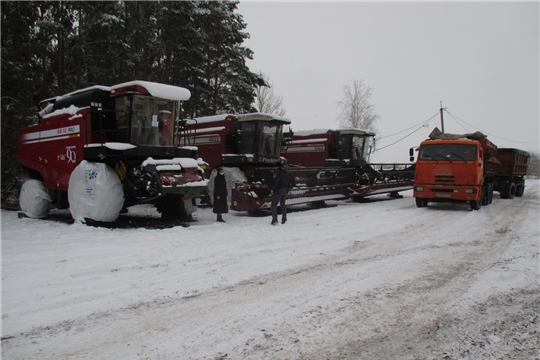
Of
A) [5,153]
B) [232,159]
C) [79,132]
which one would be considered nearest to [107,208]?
[79,132]

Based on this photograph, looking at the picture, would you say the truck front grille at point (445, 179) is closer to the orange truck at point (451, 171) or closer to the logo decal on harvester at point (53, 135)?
the orange truck at point (451, 171)

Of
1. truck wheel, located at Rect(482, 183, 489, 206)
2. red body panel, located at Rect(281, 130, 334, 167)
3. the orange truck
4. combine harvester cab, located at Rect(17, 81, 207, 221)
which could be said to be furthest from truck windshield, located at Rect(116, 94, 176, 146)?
truck wheel, located at Rect(482, 183, 489, 206)

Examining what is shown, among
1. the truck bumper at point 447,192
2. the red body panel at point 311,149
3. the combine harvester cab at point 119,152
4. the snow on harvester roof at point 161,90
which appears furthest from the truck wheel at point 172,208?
the truck bumper at point 447,192

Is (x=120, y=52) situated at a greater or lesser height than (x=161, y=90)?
greater

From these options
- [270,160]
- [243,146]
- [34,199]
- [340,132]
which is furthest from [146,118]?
[340,132]

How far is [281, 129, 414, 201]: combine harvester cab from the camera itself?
16.2 meters

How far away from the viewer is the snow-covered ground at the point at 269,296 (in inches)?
123

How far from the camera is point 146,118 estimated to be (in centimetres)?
959

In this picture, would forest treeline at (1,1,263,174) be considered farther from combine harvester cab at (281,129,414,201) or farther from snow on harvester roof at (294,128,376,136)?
combine harvester cab at (281,129,414,201)

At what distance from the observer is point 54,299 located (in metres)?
4.20

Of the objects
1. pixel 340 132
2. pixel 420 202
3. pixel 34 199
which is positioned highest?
pixel 340 132

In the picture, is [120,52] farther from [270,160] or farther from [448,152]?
[448,152]

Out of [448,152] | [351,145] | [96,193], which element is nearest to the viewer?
[96,193]

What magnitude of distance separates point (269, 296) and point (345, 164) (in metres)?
13.6
